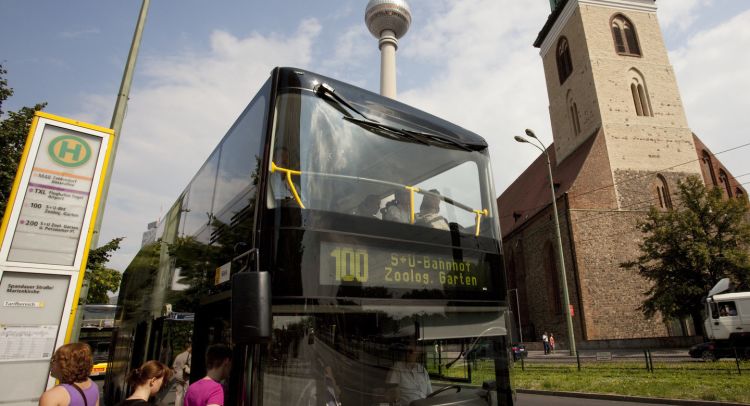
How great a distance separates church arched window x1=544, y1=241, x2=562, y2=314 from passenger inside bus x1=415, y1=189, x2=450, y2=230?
27874mm

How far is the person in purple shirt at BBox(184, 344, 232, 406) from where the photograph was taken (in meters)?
2.84

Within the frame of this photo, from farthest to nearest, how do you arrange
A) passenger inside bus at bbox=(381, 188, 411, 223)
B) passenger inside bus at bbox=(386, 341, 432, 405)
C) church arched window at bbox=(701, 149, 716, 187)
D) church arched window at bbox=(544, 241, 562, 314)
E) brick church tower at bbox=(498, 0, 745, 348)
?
church arched window at bbox=(701, 149, 716, 187)
church arched window at bbox=(544, 241, 562, 314)
brick church tower at bbox=(498, 0, 745, 348)
passenger inside bus at bbox=(381, 188, 411, 223)
passenger inside bus at bbox=(386, 341, 432, 405)

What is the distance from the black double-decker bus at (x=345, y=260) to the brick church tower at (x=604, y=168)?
24.2 m

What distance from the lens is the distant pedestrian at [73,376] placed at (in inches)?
107

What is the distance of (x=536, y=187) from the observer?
3672 cm

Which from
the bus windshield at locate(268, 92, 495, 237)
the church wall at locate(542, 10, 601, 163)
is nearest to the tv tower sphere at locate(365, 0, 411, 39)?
the church wall at locate(542, 10, 601, 163)

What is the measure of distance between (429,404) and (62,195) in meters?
3.41

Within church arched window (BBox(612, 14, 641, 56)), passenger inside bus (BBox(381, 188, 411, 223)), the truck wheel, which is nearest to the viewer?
passenger inside bus (BBox(381, 188, 411, 223))

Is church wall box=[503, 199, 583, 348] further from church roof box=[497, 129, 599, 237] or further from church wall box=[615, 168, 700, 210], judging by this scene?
church wall box=[615, 168, 700, 210]

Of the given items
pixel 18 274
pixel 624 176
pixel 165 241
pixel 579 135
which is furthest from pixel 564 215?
pixel 18 274

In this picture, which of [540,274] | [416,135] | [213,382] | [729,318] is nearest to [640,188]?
[540,274]

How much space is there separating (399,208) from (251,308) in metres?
1.35

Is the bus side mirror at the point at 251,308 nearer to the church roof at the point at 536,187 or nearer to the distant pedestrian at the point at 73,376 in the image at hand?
the distant pedestrian at the point at 73,376

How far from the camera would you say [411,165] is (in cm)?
368
